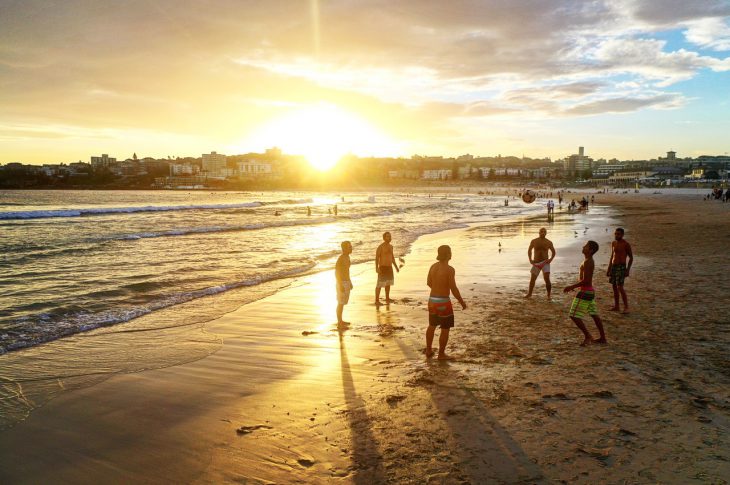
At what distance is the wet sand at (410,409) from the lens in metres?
4.09

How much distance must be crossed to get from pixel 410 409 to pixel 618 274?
621 centimetres

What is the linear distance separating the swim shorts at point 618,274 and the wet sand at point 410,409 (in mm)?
667

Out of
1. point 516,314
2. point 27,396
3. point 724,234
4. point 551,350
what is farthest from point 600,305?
point 724,234

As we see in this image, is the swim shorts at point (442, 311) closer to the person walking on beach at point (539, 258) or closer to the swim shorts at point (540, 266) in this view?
the person walking on beach at point (539, 258)

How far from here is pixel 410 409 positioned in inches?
204

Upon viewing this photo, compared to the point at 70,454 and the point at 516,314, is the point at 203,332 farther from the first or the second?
the point at 516,314

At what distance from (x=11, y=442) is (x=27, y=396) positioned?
1369 mm

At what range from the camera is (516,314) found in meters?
9.26

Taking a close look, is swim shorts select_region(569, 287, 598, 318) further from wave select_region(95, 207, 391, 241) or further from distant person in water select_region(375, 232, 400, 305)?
wave select_region(95, 207, 391, 241)

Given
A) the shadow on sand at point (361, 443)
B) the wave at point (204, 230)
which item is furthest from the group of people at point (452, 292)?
the wave at point (204, 230)

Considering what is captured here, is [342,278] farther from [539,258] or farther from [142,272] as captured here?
[142,272]

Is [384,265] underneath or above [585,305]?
above

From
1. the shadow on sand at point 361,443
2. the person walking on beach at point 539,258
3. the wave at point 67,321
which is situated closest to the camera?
the shadow on sand at point 361,443

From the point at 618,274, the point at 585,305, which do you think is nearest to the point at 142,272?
the point at 585,305
